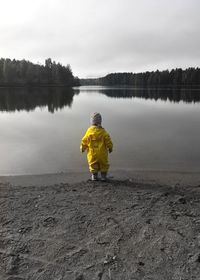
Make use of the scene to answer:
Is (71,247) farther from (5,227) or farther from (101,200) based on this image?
(101,200)

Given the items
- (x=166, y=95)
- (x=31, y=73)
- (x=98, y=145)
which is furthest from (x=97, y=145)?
(x=31, y=73)

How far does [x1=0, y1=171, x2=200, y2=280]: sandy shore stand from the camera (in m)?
3.92

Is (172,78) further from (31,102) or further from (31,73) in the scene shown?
(31,102)

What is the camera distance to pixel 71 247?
4.45m

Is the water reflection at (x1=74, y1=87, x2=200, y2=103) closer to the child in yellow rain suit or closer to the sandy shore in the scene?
the child in yellow rain suit

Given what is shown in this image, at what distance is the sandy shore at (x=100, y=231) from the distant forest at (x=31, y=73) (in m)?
119

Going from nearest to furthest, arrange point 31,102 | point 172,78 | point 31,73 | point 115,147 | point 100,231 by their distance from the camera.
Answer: point 100,231 → point 115,147 → point 31,102 → point 31,73 → point 172,78

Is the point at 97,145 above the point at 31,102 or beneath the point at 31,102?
above

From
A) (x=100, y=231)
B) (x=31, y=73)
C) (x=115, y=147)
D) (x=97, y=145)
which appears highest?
(x=31, y=73)

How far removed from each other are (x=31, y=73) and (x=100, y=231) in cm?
13034

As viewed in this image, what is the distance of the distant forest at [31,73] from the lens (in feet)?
390

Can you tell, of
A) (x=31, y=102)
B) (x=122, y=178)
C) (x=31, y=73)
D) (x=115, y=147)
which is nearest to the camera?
(x=122, y=178)

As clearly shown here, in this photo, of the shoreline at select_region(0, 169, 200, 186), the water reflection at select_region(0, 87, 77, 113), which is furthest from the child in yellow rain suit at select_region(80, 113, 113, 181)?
the water reflection at select_region(0, 87, 77, 113)

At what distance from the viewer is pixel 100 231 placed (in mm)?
4914
